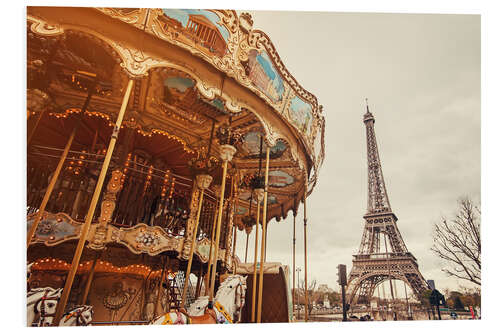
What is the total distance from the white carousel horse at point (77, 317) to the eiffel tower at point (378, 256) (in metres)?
16.0

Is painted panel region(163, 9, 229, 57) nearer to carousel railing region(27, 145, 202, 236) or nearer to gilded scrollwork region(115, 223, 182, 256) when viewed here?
carousel railing region(27, 145, 202, 236)

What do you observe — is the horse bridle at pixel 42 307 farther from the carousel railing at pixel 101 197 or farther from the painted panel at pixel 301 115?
the painted panel at pixel 301 115

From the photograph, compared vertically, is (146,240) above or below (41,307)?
above

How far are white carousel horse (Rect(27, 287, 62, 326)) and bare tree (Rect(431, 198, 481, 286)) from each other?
18.6ft

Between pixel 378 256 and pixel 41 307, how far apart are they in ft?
72.2

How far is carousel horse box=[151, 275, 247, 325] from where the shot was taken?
2666 millimetres

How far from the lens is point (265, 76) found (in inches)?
179

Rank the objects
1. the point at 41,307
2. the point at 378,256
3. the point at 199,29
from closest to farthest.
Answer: the point at 41,307 → the point at 199,29 → the point at 378,256

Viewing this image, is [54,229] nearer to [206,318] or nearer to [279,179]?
[206,318]

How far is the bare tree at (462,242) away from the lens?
14.1 ft

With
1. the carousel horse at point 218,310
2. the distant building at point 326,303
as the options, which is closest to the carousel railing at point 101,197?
the carousel horse at point 218,310

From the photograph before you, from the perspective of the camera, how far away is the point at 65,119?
226 inches

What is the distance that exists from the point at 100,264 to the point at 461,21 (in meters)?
7.29

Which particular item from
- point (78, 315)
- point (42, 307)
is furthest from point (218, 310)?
point (42, 307)
